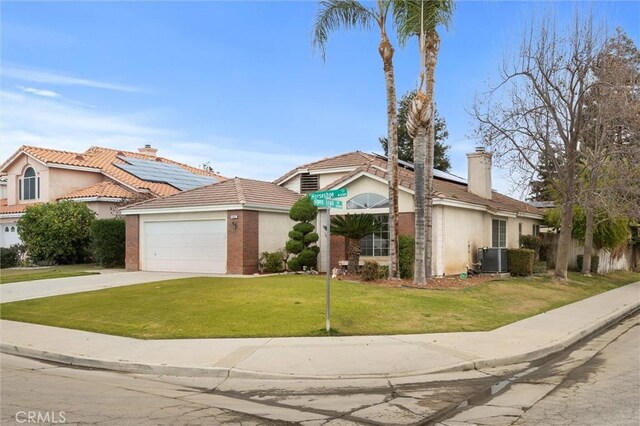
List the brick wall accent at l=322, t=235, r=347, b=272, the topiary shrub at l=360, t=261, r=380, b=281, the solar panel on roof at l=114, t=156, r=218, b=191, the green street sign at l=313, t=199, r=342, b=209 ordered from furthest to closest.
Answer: the solar panel on roof at l=114, t=156, r=218, b=191
the brick wall accent at l=322, t=235, r=347, b=272
the topiary shrub at l=360, t=261, r=380, b=281
the green street sign at l=313, t=199, r=342, b=209

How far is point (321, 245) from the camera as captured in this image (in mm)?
23109

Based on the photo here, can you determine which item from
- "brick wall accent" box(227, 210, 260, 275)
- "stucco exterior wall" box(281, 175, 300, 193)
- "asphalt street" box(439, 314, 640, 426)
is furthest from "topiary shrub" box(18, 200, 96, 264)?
"asphalt street" box(439, 314, 640, 426)

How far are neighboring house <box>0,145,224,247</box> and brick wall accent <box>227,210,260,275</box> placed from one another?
1099cm

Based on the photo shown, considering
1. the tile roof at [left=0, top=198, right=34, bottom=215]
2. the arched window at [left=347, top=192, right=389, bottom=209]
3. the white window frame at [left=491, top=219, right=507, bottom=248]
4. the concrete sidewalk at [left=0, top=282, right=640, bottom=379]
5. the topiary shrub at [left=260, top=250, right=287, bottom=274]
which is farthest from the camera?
the tile roof at [left=0, top=198, right=34, bottom=215]

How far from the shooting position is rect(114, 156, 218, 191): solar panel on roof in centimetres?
3481

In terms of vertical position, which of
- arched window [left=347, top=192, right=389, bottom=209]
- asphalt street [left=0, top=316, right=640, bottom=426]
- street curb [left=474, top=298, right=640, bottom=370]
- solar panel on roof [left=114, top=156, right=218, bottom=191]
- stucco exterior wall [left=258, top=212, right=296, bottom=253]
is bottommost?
street curb [left=474, top=298, right=640, bottom=370]

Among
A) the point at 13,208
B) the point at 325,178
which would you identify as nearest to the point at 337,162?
the point at 325,178

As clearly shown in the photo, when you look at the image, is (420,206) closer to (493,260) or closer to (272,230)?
(493,260)

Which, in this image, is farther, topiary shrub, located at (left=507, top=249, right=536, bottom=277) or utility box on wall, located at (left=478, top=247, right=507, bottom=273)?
topiary shrub, located at (left=507, top=249, right=536, bottom=277)

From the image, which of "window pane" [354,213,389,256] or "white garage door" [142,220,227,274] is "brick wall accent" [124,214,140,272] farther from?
"window pane" [354,213,389,256]

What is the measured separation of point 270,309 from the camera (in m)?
12.7

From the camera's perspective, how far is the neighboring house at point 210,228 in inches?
862

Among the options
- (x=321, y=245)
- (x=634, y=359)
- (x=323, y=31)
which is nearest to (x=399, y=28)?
(x=323, y=31)

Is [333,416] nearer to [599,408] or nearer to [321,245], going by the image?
[599,408]
